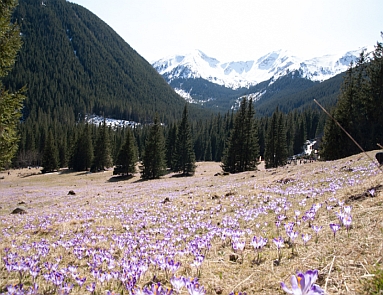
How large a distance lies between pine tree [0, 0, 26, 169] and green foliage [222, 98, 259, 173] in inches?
1369

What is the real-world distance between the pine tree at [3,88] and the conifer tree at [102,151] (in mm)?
47704

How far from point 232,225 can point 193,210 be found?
2.93m

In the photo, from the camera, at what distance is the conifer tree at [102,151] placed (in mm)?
59812

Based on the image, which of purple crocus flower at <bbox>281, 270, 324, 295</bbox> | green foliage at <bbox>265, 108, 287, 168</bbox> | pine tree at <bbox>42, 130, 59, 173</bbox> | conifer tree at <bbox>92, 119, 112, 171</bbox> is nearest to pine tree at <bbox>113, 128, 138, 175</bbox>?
conifer tree at <bbox>92, 119, 112, 171</bbox>

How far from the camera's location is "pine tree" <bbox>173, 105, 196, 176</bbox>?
163 feet

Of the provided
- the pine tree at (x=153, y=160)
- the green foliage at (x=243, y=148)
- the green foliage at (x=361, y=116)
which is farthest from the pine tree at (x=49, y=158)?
the green foliage at (x=361, y=116)

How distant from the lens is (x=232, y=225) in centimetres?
535

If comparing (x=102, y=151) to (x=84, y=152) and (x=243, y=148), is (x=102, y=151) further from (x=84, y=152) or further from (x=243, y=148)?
(x=243, y=148)

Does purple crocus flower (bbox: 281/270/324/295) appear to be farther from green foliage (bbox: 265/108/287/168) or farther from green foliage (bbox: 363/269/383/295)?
green foliage (bbox: 265/108/287/168)

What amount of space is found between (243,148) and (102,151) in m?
36.1

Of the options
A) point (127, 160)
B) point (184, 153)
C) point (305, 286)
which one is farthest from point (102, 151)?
point (305, 286)

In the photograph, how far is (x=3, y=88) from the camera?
12148mm

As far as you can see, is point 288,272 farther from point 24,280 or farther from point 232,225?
point 24,280

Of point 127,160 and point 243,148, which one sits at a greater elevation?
point 243,148
